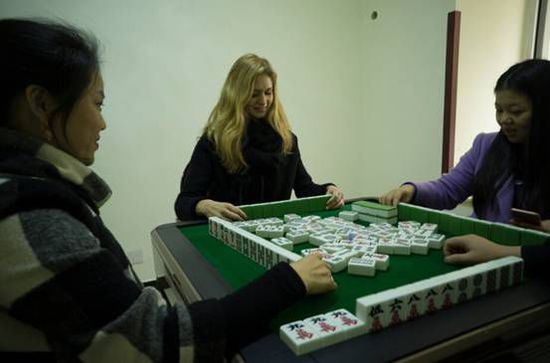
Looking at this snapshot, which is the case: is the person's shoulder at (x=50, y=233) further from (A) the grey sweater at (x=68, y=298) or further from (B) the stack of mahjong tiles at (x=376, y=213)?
(B) the stack of mahjong tiles at (x=376, y=213)

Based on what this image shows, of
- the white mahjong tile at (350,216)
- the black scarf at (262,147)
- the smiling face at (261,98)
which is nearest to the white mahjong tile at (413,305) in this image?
the white mahjong tile at (350,216)

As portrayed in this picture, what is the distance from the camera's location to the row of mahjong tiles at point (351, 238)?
1013 mm

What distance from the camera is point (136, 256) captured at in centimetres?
272

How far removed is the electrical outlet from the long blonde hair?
1.36m

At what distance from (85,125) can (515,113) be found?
5.04 feet

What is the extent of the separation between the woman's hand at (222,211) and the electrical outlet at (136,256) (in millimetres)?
1385

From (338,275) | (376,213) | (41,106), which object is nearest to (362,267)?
(338,275)

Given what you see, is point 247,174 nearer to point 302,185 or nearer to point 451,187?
point 302,185

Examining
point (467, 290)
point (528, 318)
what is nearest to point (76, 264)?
point (467, 290)

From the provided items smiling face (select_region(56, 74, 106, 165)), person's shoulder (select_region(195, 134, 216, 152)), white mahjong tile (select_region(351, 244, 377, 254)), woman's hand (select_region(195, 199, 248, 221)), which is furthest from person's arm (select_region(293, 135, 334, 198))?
smiling face (select_region(56, 74, 106, 165))

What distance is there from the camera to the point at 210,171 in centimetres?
186

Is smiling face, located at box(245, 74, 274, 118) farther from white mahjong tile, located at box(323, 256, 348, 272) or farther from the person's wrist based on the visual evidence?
the person's wrist

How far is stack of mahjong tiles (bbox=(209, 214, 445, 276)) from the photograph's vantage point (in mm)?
1012

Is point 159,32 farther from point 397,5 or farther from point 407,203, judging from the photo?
point 407,203
